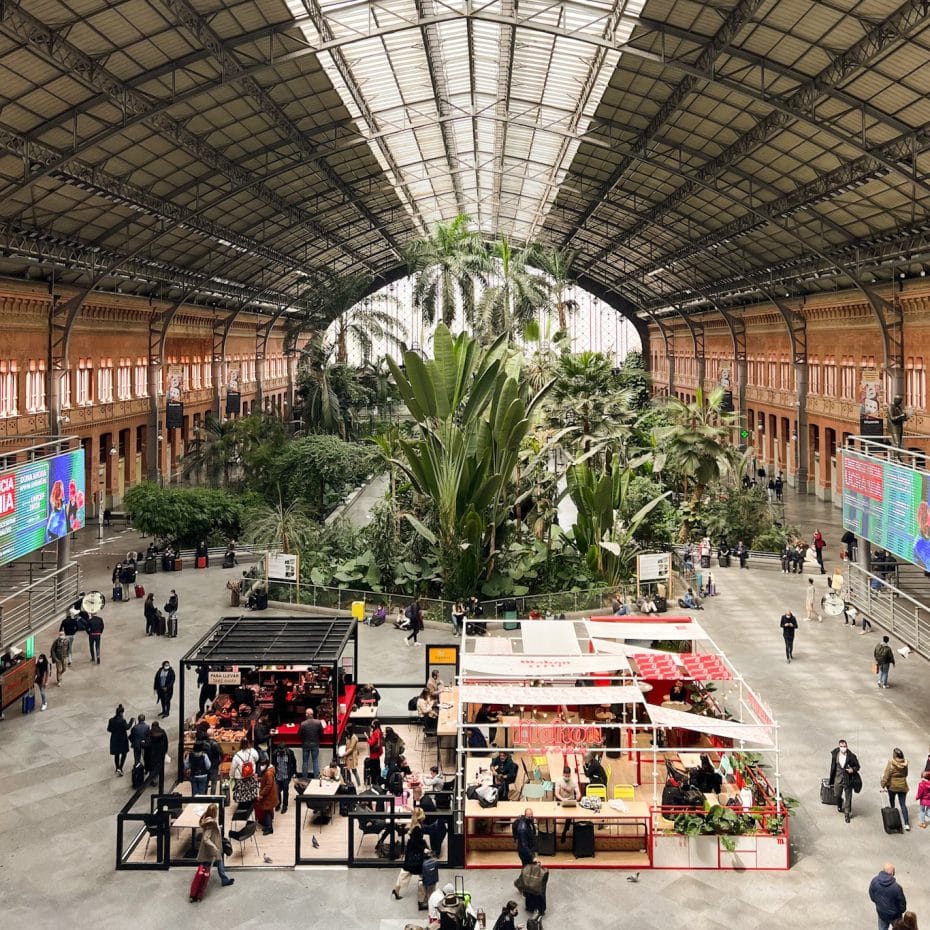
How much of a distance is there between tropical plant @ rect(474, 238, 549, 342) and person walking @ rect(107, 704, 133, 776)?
1056 inches

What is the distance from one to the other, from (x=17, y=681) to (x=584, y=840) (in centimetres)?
1081

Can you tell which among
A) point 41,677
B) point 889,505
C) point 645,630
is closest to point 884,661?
point 889,505

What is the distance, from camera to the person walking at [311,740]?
47.3 ft

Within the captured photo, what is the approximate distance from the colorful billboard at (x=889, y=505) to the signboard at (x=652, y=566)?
257 inches

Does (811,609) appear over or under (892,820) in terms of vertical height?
over

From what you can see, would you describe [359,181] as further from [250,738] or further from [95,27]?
[250,738]

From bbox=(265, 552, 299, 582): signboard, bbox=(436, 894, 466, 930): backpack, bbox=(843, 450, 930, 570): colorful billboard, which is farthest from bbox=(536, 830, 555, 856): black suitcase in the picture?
bbox=(265, 552, 299, 582): signboard

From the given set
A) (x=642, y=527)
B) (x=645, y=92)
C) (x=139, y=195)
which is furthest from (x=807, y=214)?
(x=139, y=195)

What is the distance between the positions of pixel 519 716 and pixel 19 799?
23.2ft

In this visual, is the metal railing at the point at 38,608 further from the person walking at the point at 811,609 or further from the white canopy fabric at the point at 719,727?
the person walking at the point at 811,609

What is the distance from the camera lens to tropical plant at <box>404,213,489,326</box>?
4119 centimetres

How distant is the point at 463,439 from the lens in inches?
880

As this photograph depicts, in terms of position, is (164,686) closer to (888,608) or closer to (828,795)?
(828,795)

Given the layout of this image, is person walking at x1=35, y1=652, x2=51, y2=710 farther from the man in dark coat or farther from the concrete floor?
the man in dark coat
